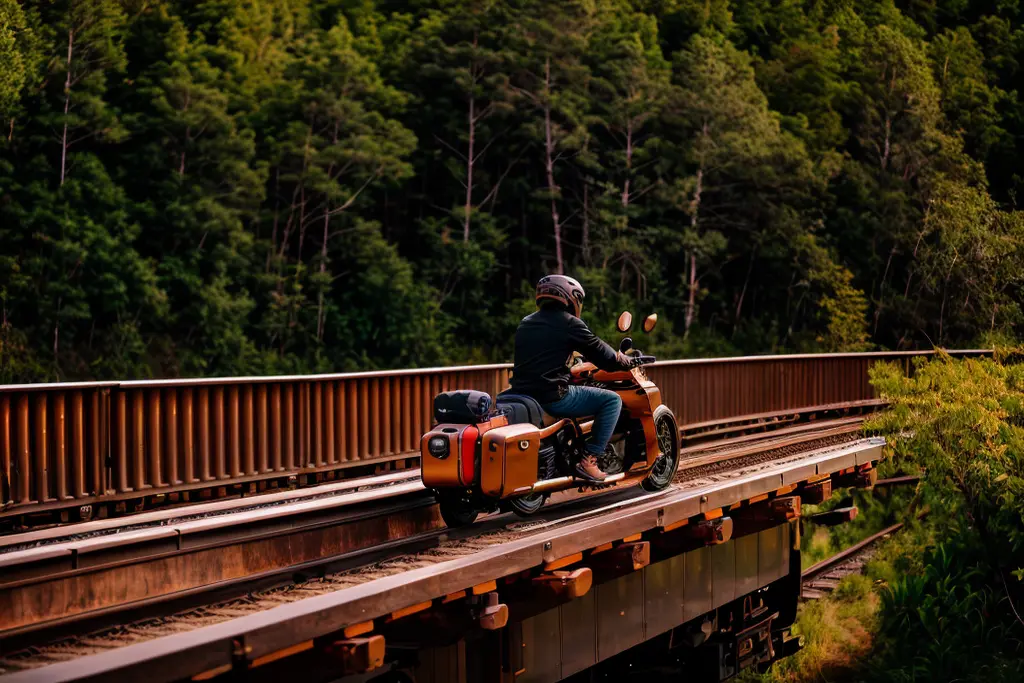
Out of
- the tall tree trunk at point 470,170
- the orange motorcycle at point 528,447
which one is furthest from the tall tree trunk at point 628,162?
the orange motorcycle at point 528,447

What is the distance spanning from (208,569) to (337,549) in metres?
1.24

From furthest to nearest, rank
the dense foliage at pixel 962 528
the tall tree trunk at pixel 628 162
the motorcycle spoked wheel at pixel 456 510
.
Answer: the tall tree trunk at pixel 628 162
the dense foliage at pixel 962 528
the motorcycle spoked wheel at pixel 456 510

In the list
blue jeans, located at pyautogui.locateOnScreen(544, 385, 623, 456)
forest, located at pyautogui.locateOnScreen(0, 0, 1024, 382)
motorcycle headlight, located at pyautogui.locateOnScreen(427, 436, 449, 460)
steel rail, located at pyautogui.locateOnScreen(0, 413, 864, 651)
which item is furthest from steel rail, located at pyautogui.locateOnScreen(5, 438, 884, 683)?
forest, located at pyautogui.locateOnScreen(0, 0, 1024, 382)

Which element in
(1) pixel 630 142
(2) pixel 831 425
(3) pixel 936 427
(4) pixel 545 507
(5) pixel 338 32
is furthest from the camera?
(1) pixel 630 142

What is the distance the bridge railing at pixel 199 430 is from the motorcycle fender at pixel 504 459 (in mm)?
3101

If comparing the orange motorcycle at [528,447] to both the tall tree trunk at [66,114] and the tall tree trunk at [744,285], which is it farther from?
the tall tree trunk at [744,285]

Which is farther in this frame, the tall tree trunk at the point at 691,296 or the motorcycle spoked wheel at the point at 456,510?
the tall tree trunk at the point at 691,296

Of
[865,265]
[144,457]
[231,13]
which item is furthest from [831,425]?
[231,13]

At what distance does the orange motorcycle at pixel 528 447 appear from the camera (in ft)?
26.9

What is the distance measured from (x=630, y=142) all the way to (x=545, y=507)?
35.9m

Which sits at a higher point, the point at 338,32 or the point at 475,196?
the point at 338,32

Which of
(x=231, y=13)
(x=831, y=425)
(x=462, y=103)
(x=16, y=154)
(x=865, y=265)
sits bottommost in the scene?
(x=831, y=425)

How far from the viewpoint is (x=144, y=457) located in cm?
983

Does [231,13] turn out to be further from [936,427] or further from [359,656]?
[359,656]
